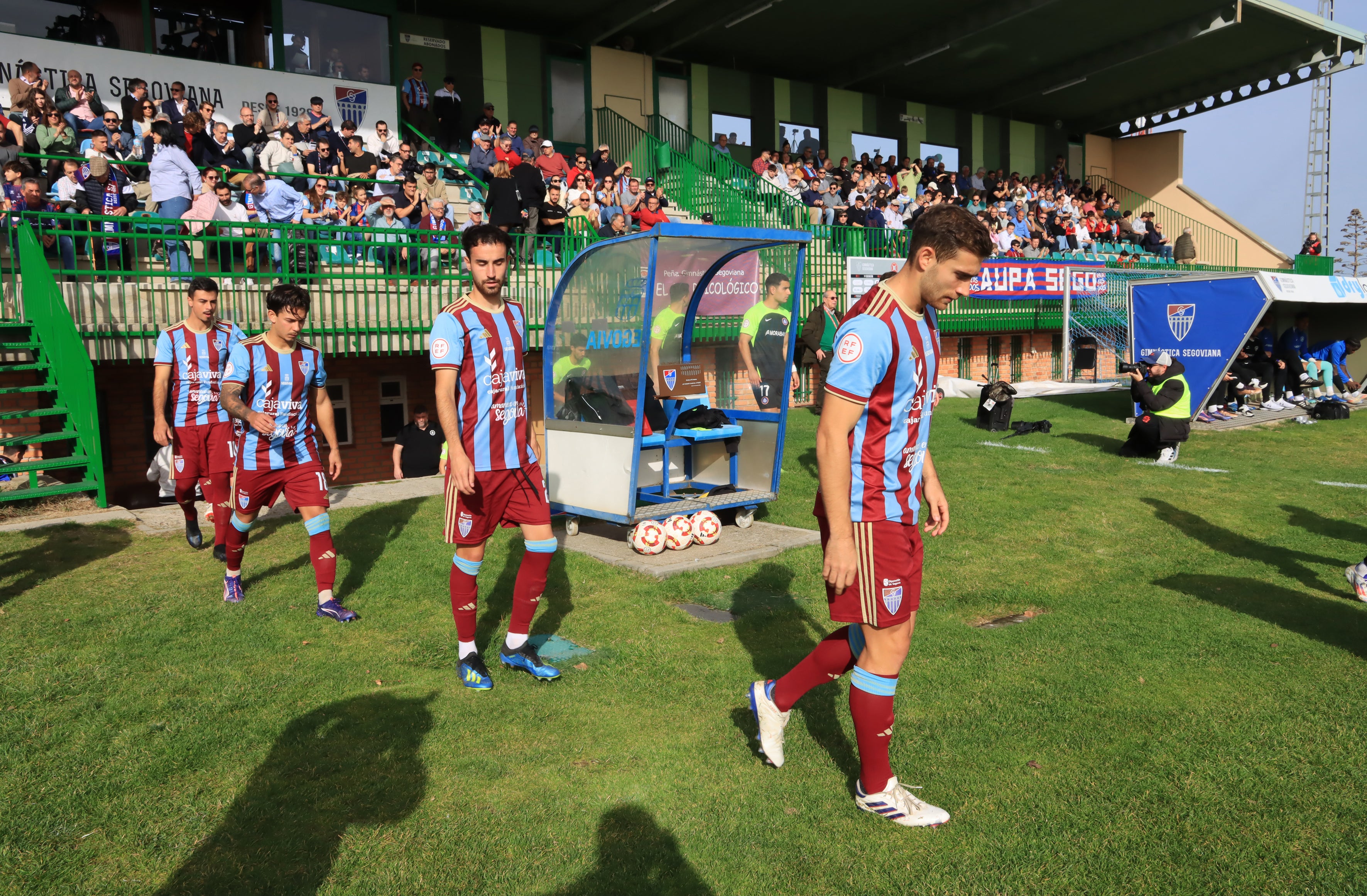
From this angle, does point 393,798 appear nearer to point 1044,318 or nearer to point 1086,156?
point 1044,318

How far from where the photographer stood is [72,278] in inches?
408

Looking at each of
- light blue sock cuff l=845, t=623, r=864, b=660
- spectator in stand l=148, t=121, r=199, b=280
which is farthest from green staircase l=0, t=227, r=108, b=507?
light blue sock cuff l=845, t=623, r=864, b=660

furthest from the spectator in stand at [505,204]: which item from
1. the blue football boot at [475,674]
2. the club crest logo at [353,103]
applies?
the blue football boot at [475,674]

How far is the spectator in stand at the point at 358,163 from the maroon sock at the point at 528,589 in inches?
458

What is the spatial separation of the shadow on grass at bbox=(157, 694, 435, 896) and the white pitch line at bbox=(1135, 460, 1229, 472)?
30.9 feet

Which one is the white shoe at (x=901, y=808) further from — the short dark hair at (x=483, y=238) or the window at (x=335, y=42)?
the window at (x=335, y=42)

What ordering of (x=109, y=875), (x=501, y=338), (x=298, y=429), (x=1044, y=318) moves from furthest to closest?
(x=1044, y=318)
(x=298, y=429)
(x=501, y=338)
(x=109, y=875)

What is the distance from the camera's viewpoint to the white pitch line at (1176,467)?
1104 cm

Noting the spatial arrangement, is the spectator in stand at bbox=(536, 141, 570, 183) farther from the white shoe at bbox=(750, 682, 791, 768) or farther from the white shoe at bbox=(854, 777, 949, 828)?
the white shoe at bbox=(854, 777, 949, 828)

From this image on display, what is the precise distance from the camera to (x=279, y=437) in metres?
6.27

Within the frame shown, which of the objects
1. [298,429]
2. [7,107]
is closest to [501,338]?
[298,429]

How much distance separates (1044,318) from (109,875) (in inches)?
925

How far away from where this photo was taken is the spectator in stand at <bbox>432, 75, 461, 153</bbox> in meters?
19.4

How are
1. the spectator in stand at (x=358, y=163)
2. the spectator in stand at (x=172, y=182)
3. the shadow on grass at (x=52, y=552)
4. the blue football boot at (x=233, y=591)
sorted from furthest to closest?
the spectator in stand at (x=358, y=163) < the spectator in stand at (x=172, y=182) < the shadow on grass at (x=52, y=552) < the blue football boot at (x=233, y=591)
